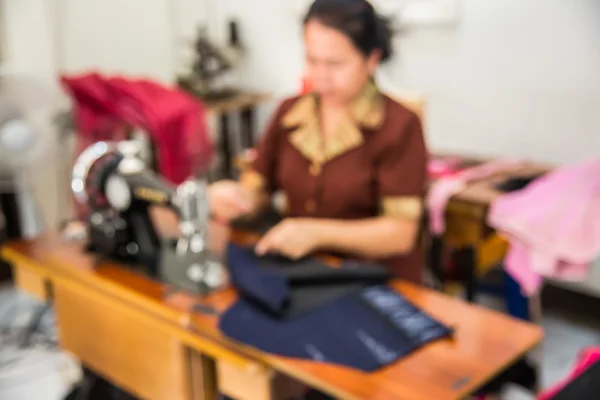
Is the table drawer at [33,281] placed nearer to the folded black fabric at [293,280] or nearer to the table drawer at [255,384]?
the folded black fabric at [293,280]

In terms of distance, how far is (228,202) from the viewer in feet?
5.82

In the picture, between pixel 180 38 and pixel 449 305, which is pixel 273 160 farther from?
pixel 180 38

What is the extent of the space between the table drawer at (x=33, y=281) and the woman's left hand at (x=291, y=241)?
20.8 inches

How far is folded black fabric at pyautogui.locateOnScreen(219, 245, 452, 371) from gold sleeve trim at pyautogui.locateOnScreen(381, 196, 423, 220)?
249 millimetres

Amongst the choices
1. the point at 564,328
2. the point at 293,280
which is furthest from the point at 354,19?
the point at 564,328

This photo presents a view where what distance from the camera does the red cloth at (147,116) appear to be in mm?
2578

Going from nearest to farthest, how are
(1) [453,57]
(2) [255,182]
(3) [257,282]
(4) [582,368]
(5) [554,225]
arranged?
(4) [582,368]
(3) [257,282]
(2) [255,182]
(5) [554,225]
(1) [453,57]

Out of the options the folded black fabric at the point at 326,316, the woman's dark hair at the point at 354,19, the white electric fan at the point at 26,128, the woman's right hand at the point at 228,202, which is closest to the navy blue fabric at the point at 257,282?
the folded black fabric at the point at 326,316

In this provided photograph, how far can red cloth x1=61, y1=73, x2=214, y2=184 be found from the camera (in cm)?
258

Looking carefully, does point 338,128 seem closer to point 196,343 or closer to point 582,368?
point 196,343

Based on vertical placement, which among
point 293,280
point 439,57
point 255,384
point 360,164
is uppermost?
point 439,57

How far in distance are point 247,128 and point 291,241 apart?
245cm

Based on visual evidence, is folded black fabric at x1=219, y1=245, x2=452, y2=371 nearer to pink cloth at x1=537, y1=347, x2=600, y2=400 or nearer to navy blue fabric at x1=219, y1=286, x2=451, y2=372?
navy blue fabric at x1=219, y1=286, x2=451, y2=372

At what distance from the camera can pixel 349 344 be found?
1158 millimetres
